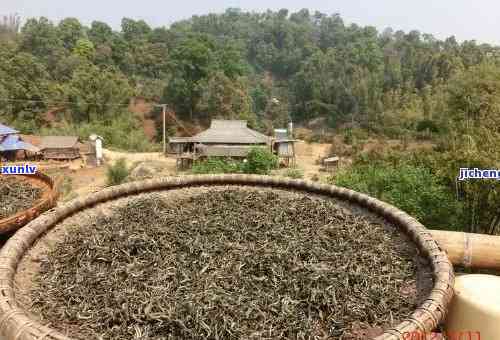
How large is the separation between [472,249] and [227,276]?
6.46ft

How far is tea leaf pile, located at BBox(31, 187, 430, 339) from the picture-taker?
1875 mm

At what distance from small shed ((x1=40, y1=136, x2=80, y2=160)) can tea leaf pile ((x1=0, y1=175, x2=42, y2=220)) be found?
779 inches

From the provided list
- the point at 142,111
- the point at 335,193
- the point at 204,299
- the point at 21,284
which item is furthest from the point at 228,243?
the point at 142,111

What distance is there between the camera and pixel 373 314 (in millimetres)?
1988

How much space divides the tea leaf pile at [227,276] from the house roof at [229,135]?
18.2 metres

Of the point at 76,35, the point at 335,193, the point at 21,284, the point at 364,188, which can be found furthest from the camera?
the point at 76,35

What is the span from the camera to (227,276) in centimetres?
221

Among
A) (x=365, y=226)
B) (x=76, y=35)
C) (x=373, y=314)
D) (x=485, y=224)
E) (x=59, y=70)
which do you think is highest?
(x=76, y=35)

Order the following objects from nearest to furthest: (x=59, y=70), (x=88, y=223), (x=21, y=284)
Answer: (x=21, y=284)
(x=88, y=223)
(x=59, y=70)

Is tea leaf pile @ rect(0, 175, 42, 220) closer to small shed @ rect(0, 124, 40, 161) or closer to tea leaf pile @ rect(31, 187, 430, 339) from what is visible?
tea leaf pile @ rect(31, 187, 430, 339)

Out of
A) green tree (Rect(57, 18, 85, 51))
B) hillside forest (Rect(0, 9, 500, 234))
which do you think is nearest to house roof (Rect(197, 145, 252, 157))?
hillside forest (Rect(0, 9, 500, 234))

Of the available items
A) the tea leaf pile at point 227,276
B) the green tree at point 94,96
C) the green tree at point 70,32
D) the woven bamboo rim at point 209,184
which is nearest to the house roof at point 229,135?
the green tree at point 94,96

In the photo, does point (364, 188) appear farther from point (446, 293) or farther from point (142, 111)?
point (142, 111)

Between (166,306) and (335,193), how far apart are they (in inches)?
83.8
